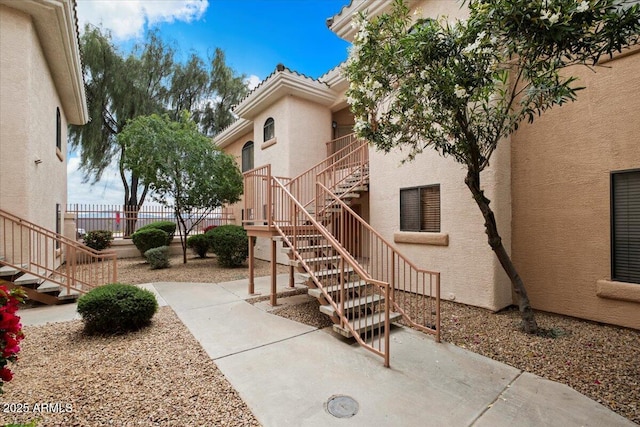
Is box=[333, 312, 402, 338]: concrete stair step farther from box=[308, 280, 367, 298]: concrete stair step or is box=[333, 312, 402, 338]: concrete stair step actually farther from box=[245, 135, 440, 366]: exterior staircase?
box=[308, 280, 367, 298]: concrete stair step

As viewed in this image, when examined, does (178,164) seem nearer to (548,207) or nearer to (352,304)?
(352,304)

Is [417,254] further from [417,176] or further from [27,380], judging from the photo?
[27,380]

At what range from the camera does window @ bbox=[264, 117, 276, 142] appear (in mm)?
11174

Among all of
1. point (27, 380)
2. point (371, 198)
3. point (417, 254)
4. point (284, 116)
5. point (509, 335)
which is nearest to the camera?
point (27, 380)

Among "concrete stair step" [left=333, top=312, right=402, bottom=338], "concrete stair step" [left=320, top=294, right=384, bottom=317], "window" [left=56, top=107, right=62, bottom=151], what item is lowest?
"concrete stair step" [left=333, top=312, right=402, bottom=338]

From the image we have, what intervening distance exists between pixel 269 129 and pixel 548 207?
30.8ft

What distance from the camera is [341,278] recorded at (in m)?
4.10

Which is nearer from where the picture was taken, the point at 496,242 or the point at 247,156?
the point at 496,242

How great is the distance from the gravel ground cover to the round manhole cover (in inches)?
30.0

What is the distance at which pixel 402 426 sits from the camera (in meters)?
2.52

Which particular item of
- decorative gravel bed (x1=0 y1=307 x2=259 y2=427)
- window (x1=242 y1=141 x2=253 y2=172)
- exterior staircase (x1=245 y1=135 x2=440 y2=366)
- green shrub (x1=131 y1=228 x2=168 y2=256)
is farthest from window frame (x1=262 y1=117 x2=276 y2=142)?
decorative gravel bed (x1=0 y1=307 x2=259 y2=427)

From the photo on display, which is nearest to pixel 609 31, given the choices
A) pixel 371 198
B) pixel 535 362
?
pixel 535 362

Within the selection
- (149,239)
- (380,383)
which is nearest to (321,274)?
(380,383)

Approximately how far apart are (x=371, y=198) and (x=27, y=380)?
22.6ft
